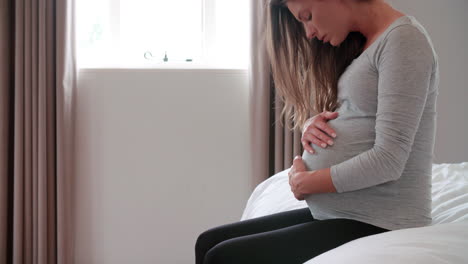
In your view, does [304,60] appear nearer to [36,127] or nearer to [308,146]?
[308,146]

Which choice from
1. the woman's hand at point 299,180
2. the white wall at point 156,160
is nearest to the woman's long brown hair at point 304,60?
the woman's hand at point 299,180

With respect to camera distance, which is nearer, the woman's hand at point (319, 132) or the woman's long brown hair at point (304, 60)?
the woman's hand at point (319, 132)

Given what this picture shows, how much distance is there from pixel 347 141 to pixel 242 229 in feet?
1.14

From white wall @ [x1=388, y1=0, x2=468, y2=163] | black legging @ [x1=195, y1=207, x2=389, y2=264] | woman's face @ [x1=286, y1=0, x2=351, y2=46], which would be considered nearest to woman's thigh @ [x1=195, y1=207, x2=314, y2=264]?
black legging @ [x1=195, y1=207, x2=389, y2=264]

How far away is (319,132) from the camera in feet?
3.49

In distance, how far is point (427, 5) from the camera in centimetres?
244

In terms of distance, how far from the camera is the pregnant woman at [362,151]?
876 millimetres

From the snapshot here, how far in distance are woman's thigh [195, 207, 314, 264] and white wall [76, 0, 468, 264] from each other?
1258 millimetres

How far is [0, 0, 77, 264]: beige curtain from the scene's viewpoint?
7.15 feet

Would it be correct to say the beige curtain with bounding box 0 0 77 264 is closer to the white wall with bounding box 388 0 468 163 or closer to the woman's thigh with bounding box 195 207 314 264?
the woman's thigh with bounding box 195 207 314 264

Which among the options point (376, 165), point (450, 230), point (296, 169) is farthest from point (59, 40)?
point (450, 230)

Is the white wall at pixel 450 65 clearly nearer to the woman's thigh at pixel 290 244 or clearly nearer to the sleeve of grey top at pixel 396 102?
the sleeve of grey top at pixel 396 102

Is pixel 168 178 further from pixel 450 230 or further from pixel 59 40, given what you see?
pixel 450 230

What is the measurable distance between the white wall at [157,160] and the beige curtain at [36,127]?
0.11 metres
